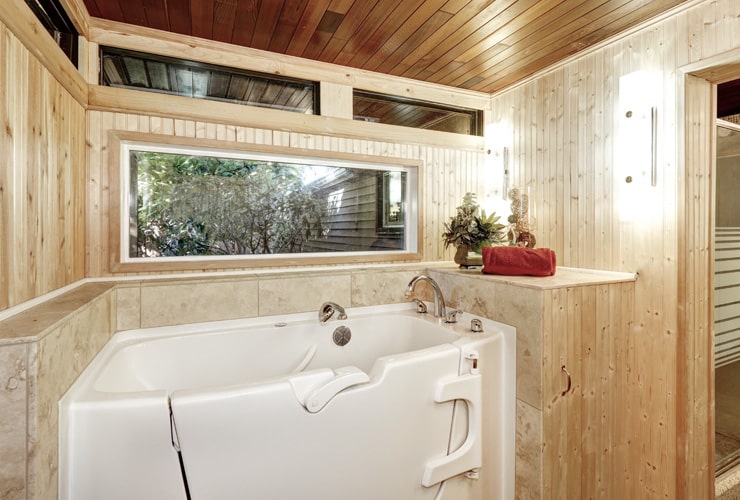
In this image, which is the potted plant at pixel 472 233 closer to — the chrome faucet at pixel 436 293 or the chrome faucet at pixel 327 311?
the chrome faucet at pixel 436 293

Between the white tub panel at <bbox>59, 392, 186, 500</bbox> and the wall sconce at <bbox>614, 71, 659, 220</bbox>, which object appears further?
the wall sconce at <bbox>614, 71, 659, 220</bbox>

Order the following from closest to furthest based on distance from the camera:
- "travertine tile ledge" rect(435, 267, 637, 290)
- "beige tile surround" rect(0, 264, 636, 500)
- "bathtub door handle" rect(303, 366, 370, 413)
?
"beige tile surround" rect(0, 264, 636, 500), "bathtub door handle" rect(303, 366, 370, 413), "travertine tile ledge" rect(435, 267, 637, 290)

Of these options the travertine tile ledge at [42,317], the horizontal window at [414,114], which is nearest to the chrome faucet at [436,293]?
the horizontal window at [414,114]

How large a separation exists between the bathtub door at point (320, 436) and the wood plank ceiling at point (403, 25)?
1664mm

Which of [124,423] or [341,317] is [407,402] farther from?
[124,423]

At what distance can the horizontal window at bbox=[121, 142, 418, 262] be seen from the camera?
208 centimetres

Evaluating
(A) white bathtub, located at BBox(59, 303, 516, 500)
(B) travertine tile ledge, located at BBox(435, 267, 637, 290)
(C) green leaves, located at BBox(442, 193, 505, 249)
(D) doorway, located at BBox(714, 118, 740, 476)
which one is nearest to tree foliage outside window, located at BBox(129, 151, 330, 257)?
(A) white bathtub, located at BBox(59, 303, 516, 500)

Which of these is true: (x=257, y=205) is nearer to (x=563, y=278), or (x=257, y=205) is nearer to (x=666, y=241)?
(x=563, y=278)

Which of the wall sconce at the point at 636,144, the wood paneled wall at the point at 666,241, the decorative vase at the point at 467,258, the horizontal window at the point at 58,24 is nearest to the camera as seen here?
the horizontal window at the point at 58,24

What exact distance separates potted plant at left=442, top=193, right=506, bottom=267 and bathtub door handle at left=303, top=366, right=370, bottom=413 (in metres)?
1.26

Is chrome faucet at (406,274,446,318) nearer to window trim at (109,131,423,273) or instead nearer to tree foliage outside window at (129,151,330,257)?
window trim at (109,131,423,273)

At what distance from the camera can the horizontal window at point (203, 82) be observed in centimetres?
201

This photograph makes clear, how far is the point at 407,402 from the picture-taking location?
1.53m

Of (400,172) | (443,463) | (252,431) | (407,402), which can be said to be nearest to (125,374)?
(252,431)
